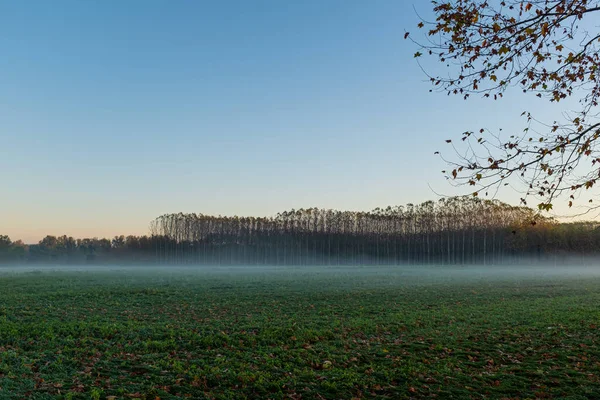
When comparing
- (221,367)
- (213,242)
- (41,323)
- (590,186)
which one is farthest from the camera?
(213,242)

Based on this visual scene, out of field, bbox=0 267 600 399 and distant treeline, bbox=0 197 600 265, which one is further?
distant treeline, bbox=0 197 600 265

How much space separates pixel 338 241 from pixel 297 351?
120802 millimetres

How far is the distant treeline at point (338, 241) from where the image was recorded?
112312mm

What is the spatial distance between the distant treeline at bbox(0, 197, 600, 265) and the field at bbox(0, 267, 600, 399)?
96.0 metres

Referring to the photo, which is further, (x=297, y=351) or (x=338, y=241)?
(x=338, y=241)

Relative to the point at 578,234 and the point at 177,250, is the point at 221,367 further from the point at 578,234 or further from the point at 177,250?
the point at 177,250

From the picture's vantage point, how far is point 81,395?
942cm

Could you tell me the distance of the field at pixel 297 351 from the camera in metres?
10.0

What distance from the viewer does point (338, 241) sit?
437 feet

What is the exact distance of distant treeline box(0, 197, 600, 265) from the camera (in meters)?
112

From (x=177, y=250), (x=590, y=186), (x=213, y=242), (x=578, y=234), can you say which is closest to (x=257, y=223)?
(x=213, y=242)

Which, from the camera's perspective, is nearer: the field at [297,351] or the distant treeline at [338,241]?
the field at [297,351]

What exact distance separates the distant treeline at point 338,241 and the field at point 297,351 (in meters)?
96.0

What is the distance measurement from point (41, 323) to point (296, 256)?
116 meters
